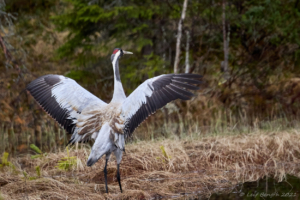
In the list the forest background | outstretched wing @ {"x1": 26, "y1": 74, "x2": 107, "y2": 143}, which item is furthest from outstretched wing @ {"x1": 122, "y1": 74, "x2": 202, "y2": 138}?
the forest background

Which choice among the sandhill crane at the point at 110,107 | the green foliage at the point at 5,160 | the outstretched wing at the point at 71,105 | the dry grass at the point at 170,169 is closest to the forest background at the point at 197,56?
the dry grass at the point at 170,169

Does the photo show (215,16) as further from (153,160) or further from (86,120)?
(86,120)

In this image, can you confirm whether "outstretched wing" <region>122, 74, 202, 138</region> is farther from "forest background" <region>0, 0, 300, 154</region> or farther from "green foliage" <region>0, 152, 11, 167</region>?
"forest background" <region>0, 0, 300, 154</region>

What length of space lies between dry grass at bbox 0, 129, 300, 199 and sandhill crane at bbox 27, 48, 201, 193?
0.58 metres

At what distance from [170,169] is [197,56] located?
7523 millimetres

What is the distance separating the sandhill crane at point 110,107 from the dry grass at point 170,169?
1.90 ft

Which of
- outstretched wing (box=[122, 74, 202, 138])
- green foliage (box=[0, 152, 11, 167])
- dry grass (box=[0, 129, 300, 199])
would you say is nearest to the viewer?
outstretched wing (box=[122, 74, 202, 138])

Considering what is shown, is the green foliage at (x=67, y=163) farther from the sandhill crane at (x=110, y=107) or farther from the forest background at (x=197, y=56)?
the forest background at (x=197, y=56)

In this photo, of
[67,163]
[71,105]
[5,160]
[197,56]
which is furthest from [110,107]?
[197,56]

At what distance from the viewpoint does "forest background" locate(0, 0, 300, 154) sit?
1103cm

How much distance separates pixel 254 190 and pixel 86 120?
244 centimetres

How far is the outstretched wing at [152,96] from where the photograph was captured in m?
5.02

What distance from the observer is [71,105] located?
5.40 meters

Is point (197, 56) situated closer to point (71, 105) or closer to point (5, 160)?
point (5, 160)
